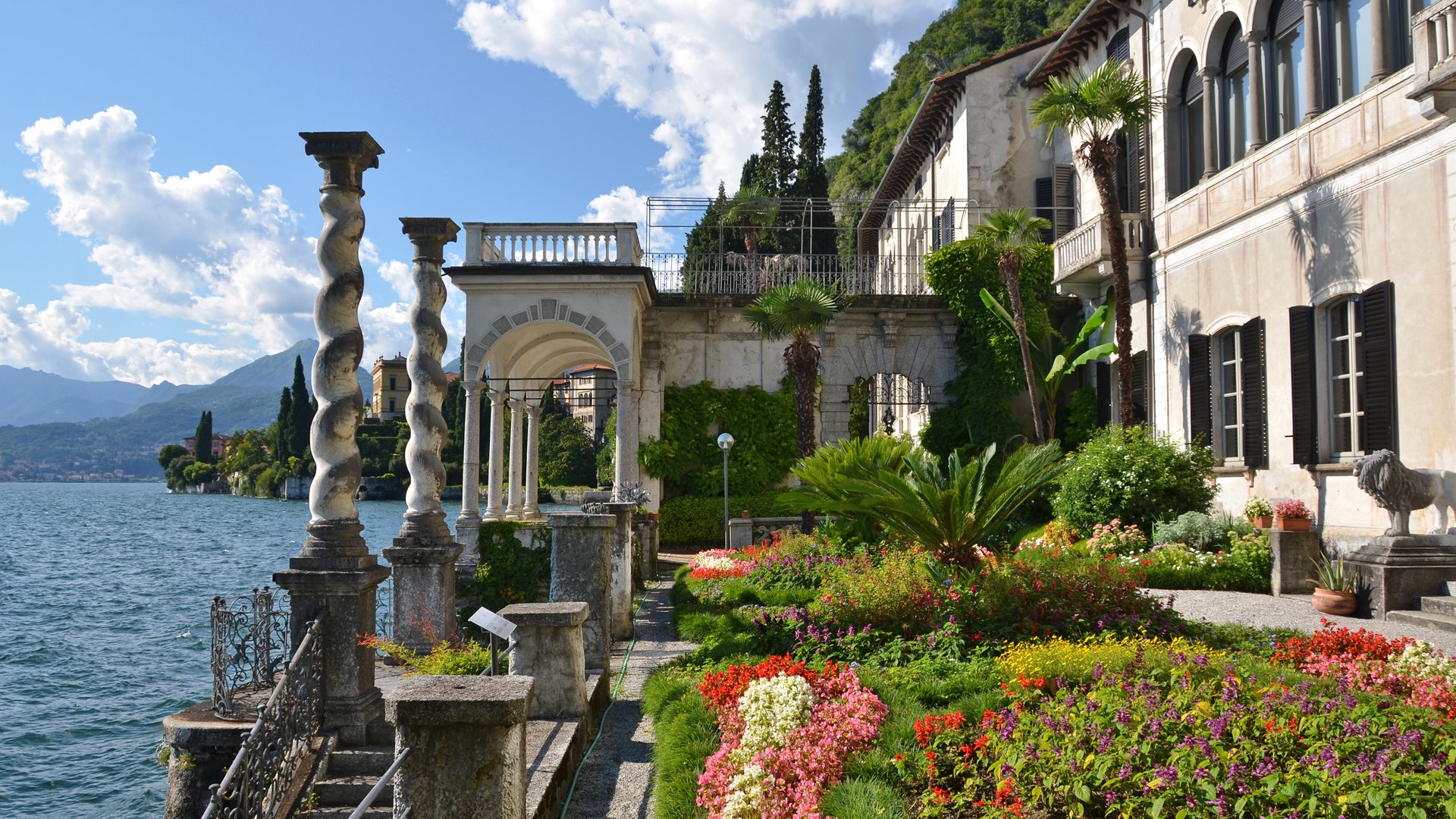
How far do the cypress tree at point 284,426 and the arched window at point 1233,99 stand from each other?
75.5m

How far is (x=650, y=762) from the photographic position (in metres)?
6.48

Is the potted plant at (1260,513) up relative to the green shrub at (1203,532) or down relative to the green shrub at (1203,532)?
up

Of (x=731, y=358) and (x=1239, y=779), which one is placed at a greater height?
(x=731, y=358)

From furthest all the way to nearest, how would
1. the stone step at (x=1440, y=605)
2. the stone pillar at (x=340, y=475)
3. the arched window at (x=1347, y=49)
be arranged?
1. the arched window at (x=1347, y=49)
2. the stone step at (x=1440, y=605)
3. the stone pillar at (x=340, y=475)

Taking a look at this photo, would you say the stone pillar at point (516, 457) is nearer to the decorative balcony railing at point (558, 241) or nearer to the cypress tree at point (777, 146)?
the decorative balcony railing at point (558, 241)

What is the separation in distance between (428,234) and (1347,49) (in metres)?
12.0

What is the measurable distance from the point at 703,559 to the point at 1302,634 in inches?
413

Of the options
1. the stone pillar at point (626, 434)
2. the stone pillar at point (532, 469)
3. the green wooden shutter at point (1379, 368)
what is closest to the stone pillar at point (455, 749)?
the green wooden shutter at point (1379, 368)

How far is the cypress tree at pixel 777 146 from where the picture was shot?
5138 cm

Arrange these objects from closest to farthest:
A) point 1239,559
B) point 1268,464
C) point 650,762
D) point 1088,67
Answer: point 650,762 → point 1239,559 → point 1268,464 → point 1088,67

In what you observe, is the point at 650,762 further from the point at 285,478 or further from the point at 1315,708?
the point at 285,478

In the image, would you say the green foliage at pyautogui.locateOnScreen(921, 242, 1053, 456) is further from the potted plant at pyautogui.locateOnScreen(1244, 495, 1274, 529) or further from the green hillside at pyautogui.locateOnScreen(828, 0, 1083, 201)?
the green hillside at pyautogui.locateOnScreen(828, 0, 1083, 201)

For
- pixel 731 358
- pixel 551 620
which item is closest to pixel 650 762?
pixel 551 620

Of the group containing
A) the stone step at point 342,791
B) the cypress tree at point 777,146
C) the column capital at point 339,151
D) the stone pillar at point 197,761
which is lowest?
the stone step at point 342,791
